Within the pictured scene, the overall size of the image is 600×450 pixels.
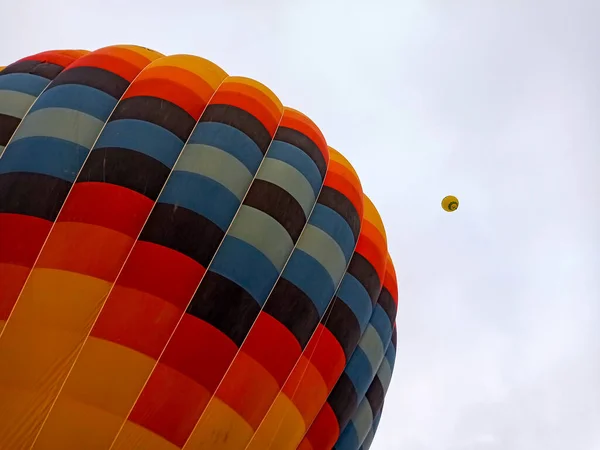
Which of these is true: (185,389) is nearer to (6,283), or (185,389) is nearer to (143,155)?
(6,283)

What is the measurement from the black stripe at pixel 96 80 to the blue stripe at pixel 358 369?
393cm

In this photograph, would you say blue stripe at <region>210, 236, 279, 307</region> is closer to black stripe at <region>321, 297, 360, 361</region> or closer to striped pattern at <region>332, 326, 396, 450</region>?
black stripe at <region>321, 297, 360, 361</region>

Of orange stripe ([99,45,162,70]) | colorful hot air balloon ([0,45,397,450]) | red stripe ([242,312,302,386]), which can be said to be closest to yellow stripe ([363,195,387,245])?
colorful hot air balloon ([0,45,397,450])

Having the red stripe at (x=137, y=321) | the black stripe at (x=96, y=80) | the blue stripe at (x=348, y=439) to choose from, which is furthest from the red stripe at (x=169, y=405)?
the black stripe at (x=96, y=80)

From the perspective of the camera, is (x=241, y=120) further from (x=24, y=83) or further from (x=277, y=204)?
(x=24, y=83)

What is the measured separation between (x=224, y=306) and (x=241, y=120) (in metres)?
2.15

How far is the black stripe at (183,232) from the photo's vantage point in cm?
605

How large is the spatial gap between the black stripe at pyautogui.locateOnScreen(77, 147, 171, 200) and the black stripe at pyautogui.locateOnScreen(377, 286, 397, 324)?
10.7 ft

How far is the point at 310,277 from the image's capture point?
6.68m

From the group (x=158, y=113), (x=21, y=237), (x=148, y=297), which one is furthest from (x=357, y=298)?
(x=21, y=237)

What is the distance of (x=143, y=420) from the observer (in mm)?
5590

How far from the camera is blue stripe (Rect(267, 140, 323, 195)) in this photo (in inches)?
281

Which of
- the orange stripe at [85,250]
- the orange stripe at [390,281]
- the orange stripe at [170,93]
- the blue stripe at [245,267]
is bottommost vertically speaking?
the orange stripe at [85,250]

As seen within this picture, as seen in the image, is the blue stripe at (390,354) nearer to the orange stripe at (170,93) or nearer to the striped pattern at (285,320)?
the striped pattern at (285,320)
